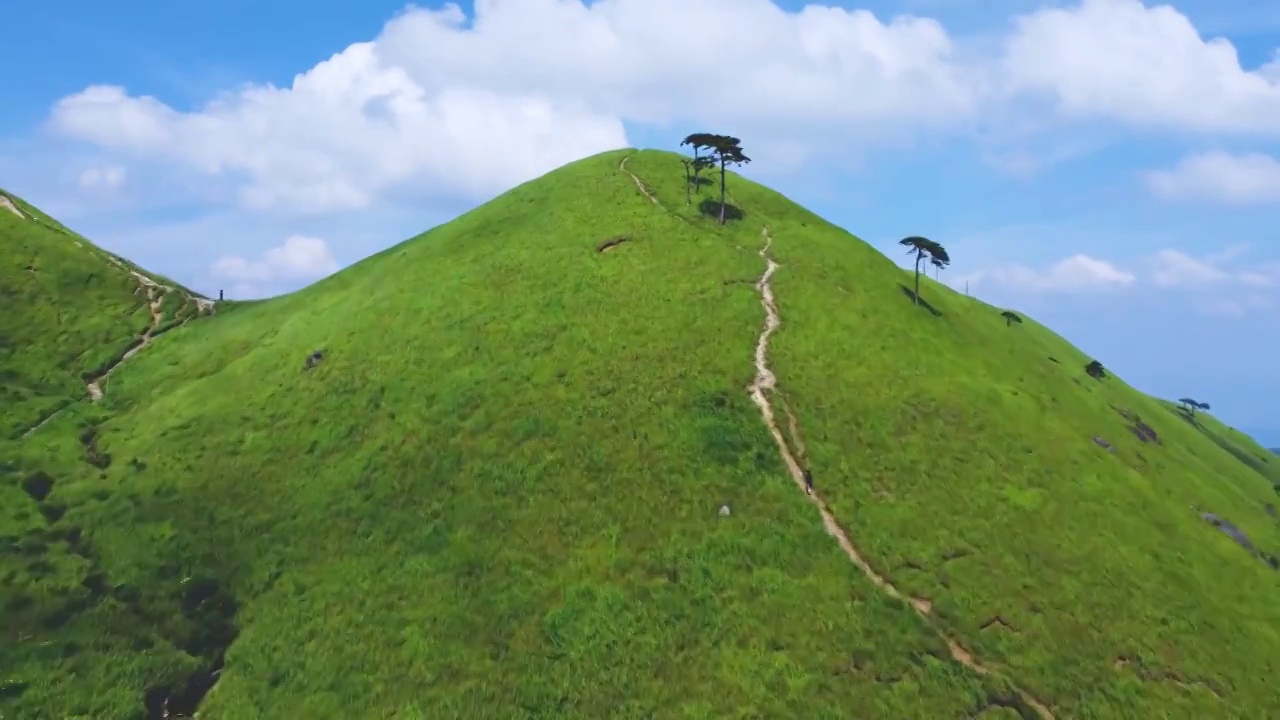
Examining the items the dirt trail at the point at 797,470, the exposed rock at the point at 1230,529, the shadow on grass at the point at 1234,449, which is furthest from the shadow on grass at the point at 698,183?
the shadow on grass at the point at 1234,449

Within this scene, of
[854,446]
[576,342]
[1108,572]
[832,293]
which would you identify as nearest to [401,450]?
[576,342]

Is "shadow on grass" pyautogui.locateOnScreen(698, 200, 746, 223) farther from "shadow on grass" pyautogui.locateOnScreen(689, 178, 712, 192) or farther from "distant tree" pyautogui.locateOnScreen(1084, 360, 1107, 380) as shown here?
"distant tree" pyautogui.locateOnScreen(1084, 360, 1107, 380)

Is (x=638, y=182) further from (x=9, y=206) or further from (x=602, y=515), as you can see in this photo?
(x=9, y=206)

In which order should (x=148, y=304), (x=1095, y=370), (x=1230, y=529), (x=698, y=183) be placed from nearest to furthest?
1. (x=1230, y=529)
2. (x=148, y=304)
3. (x=698, y=183)
4. (x=1095, y=370)

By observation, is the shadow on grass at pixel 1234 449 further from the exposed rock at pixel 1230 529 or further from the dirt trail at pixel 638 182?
the dirt trail at pixel 638 182

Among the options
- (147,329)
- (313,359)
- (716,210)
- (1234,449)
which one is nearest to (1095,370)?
(1234,449)

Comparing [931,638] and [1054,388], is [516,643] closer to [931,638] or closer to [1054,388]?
[931,638]

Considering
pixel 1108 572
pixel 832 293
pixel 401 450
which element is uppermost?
pixel 832 293
